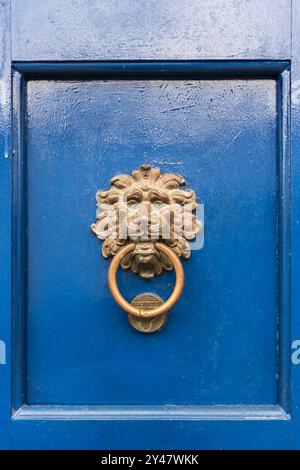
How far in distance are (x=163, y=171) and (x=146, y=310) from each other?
0.23 meters

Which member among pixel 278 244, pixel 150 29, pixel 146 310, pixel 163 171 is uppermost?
pixel 150 29

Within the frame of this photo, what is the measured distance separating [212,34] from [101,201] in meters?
0.32

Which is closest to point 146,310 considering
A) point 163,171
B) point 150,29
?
Result: point 163,171

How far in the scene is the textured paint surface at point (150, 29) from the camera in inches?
30.6

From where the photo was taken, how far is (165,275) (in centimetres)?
80

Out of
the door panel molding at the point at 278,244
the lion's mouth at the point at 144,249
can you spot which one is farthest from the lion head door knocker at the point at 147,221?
the door panel molding at the point at 278,244

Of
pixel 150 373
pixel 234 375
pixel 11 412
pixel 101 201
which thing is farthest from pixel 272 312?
pixel 11 412

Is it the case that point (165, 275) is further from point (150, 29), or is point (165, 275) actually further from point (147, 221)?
point (150, 29)

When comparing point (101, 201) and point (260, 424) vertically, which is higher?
A: point (101, 201)

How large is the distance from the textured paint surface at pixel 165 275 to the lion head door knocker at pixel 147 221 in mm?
18

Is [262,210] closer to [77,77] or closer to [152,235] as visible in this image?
[152,235]

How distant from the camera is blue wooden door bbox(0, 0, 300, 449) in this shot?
0.78m

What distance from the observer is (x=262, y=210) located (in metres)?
0.80

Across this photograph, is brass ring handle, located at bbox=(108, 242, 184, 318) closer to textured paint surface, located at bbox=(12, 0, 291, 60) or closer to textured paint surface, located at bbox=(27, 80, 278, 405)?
textured paint surface, located at bbox=(27, 80, 278, 405)
